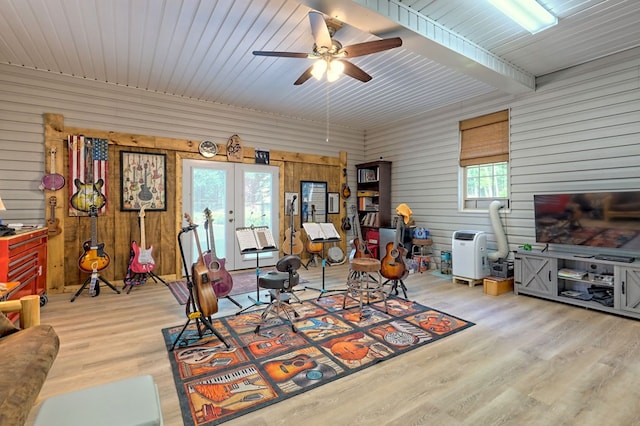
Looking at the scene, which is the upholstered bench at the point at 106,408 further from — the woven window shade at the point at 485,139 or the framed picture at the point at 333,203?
the framed picture at the point at 333,203

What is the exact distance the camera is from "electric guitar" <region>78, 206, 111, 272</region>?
165 inches

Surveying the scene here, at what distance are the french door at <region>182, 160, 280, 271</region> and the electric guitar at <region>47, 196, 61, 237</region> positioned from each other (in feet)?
5.56

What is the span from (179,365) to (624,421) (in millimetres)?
3009

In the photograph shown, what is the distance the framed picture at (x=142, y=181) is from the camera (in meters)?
4.84

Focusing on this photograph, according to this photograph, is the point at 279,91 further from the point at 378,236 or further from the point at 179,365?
the point at 179,365

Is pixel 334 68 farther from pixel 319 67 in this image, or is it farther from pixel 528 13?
pixel 528 13

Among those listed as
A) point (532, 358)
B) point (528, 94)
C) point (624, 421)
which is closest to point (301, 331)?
point (532, 358)

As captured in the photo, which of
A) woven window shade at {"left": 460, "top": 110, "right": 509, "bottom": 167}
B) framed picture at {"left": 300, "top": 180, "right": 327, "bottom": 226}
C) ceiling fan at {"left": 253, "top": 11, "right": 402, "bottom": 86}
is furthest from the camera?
framed picture at {"left": 300, "top": 180, "right": 327, "bottom": 226}

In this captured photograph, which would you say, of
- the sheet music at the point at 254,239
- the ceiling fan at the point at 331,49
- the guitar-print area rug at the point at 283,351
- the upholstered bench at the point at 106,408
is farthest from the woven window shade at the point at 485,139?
the upholstered bench at the point at 106,408

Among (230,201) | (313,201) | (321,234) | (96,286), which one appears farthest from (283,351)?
(313,201)

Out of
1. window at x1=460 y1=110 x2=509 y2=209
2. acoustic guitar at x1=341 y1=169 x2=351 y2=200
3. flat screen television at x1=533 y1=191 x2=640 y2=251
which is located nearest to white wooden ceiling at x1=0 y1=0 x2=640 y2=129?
window at x1=460 y1=110 x2=509 y2=209

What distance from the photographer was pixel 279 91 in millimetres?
4980

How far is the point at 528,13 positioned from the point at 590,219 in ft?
8.54

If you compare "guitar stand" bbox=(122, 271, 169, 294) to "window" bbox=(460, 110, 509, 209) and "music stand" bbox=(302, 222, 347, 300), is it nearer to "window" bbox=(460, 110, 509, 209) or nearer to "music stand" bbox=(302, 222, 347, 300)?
"music stand" bbox=(302, 222, 347, 300)
